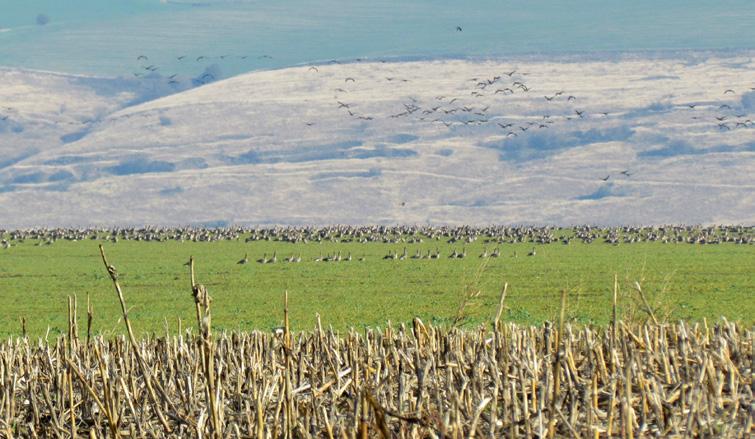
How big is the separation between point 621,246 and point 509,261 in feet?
62.8

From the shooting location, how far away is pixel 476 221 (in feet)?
513

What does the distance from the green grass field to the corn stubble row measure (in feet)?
13.6

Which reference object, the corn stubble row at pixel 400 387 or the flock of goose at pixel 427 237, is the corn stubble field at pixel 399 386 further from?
the flock of goose at pixel 427 237

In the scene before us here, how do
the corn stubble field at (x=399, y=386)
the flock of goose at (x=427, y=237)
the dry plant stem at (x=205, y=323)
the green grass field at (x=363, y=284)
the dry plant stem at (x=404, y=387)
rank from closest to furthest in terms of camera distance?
the dry plant stem at (x=205, y=323) → the corn stubble field at (x=399, y=386) → the dry plant stem at (x=404, y=387) → the green grass field at (x=363, y=284) → the flock of goose at (x=427, y=237)

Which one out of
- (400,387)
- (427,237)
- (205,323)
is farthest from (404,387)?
(427,237)

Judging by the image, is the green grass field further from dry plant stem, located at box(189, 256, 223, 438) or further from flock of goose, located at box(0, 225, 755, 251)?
dry plant stem, located at box(189, 256, 223, 438)

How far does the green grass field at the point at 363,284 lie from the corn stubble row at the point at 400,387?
4.14 m

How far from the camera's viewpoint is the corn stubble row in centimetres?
1058

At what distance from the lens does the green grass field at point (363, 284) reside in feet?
129

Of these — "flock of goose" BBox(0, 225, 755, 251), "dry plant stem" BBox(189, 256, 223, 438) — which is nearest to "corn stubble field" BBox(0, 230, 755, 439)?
"dry plant stem" BBox(189, 256, 223, 438)

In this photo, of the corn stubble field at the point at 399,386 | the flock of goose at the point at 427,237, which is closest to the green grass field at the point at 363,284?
the corn stubble field at the point at 399,386

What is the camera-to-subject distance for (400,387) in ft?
38.7

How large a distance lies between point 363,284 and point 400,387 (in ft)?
144

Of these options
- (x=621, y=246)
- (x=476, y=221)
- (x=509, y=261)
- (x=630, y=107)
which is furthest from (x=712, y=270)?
(x=630, y=107)
